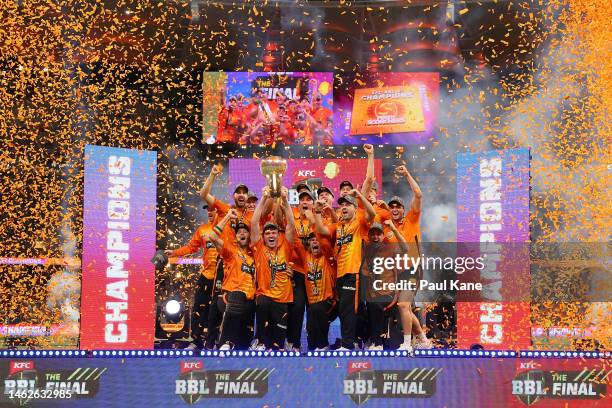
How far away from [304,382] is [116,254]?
4997 mm

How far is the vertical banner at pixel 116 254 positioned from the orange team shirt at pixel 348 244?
12.7 ft

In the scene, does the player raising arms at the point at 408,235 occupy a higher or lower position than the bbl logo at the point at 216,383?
higher

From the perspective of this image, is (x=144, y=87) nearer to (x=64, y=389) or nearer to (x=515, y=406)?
(x=64, y=389)

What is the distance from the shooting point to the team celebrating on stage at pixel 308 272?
748 centimetres

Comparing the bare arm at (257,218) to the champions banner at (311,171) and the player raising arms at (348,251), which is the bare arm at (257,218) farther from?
the champions banner at (311,171)

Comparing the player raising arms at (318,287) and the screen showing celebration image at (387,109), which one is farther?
the screen showing celebration image at (387,109)

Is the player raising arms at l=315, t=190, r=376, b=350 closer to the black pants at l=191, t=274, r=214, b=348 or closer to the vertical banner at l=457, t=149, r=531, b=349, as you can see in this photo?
the black pants at l=191, t=274, r=214, b=348

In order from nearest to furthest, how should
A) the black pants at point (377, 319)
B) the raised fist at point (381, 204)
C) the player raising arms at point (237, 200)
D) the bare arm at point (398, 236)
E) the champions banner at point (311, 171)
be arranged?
the black pants at point (377, 319), the bare arm at point (398, 236), the player raising arms at point (237, 200), the raised fist at point (381, 204), the champions banner at point (311, 171)

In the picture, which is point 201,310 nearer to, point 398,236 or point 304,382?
point 398,236

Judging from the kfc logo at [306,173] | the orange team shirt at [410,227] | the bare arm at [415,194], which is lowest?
the orange team shirt at [410,227]

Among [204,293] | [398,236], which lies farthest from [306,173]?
[398,236]

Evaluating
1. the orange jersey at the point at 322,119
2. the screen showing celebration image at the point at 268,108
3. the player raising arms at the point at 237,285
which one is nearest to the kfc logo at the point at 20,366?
the player raising arms at the point at 237,285

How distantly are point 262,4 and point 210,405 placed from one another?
336 inches

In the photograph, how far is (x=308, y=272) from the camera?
7664 mm
